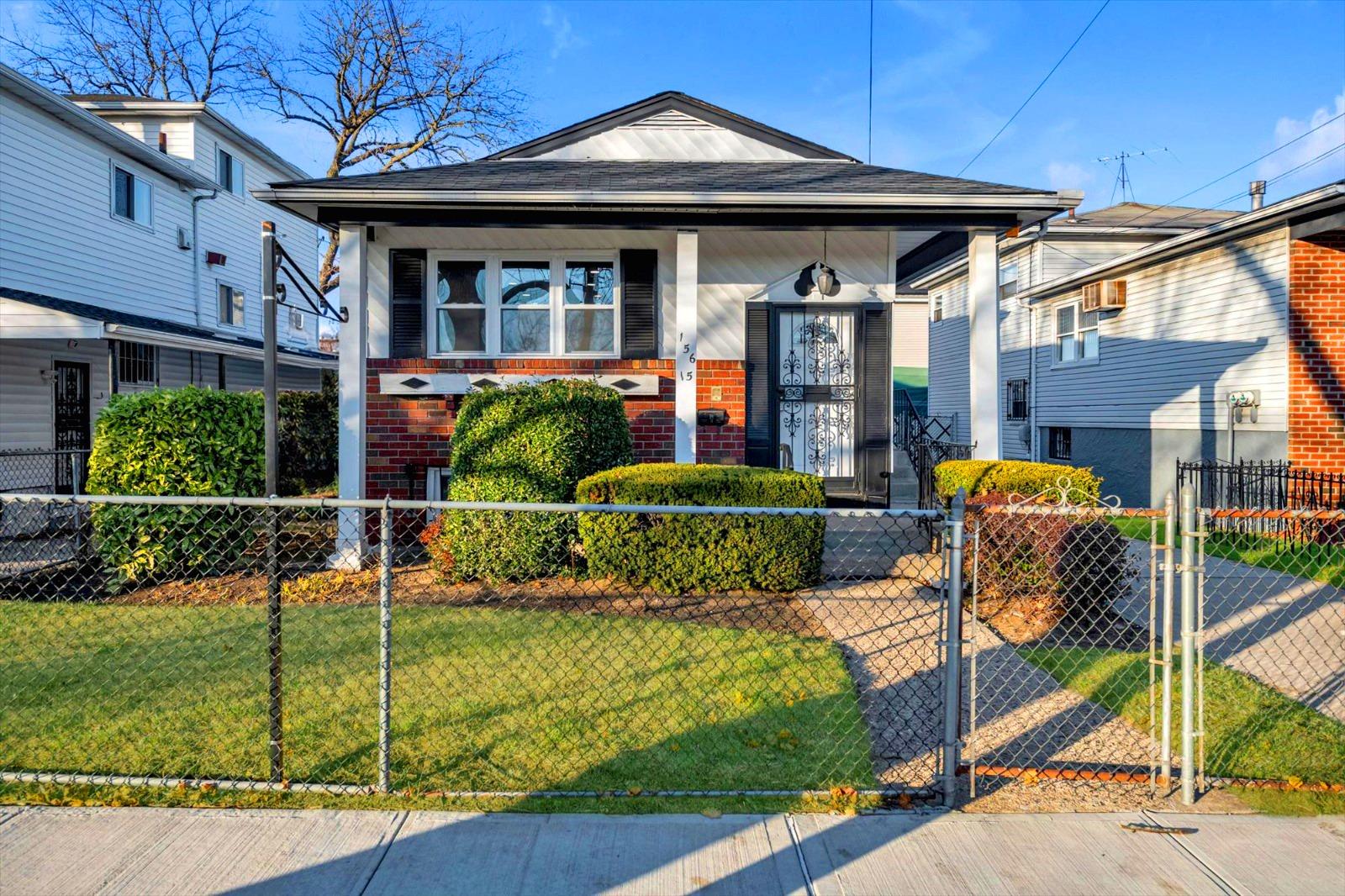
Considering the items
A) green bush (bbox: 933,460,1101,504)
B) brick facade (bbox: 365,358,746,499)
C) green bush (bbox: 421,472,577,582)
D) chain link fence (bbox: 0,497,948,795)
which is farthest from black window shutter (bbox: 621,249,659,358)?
green bush (bbox: 933,460,1101,504)

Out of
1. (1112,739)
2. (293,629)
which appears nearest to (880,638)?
(1112,739)

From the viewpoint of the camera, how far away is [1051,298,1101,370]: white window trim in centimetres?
1707

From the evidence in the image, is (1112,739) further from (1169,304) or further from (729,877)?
(1169,304)

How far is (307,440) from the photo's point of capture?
14.6m

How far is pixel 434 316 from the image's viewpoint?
1045 cm

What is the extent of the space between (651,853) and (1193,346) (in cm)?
1387

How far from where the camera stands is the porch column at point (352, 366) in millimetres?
9031

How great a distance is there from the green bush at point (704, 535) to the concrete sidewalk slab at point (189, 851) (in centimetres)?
371

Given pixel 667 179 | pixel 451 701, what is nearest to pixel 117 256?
pixel 667 179

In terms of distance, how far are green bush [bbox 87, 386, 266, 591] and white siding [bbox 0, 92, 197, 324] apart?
Result: 353 inches

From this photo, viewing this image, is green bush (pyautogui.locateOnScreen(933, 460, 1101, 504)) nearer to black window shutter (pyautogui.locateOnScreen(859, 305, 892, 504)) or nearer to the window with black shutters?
black window shutter (pyautogui.locateOnScreen(859, 305, 892, 504))

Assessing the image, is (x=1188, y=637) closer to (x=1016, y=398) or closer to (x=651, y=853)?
(x=651, y=853)

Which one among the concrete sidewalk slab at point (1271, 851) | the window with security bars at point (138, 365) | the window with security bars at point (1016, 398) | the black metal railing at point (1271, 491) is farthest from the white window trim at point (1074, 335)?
the window with security bars at point (138, 365)

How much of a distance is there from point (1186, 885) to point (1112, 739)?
4.64 feet
